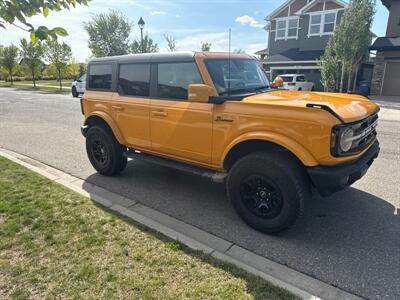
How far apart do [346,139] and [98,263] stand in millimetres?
2627

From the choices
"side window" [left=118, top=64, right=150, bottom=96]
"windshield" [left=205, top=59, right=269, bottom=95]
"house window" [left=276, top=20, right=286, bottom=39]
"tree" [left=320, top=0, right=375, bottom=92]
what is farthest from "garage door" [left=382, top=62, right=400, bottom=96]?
"side window" [left=118, top=64, right=150, bottom=96]

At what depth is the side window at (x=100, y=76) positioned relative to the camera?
188 inches

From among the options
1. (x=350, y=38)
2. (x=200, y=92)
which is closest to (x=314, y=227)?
(x=200, y=92)

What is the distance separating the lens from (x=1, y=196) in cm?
401

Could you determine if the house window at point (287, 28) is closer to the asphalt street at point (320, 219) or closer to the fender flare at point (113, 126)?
the asphalt street at point (320, 219)

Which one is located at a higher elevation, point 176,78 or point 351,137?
point 176,78

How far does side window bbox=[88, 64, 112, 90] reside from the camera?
4.78 m

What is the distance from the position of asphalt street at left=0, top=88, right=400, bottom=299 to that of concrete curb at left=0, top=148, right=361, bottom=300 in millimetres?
116

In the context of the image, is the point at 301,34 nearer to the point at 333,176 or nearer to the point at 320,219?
the point at 320,219

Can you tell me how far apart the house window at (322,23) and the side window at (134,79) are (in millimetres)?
23238

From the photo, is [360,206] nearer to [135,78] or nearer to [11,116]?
[135,78]

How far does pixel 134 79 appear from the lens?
442cm

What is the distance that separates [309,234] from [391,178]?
2.54 metres

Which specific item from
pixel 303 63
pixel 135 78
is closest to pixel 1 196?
pixel 135 78
